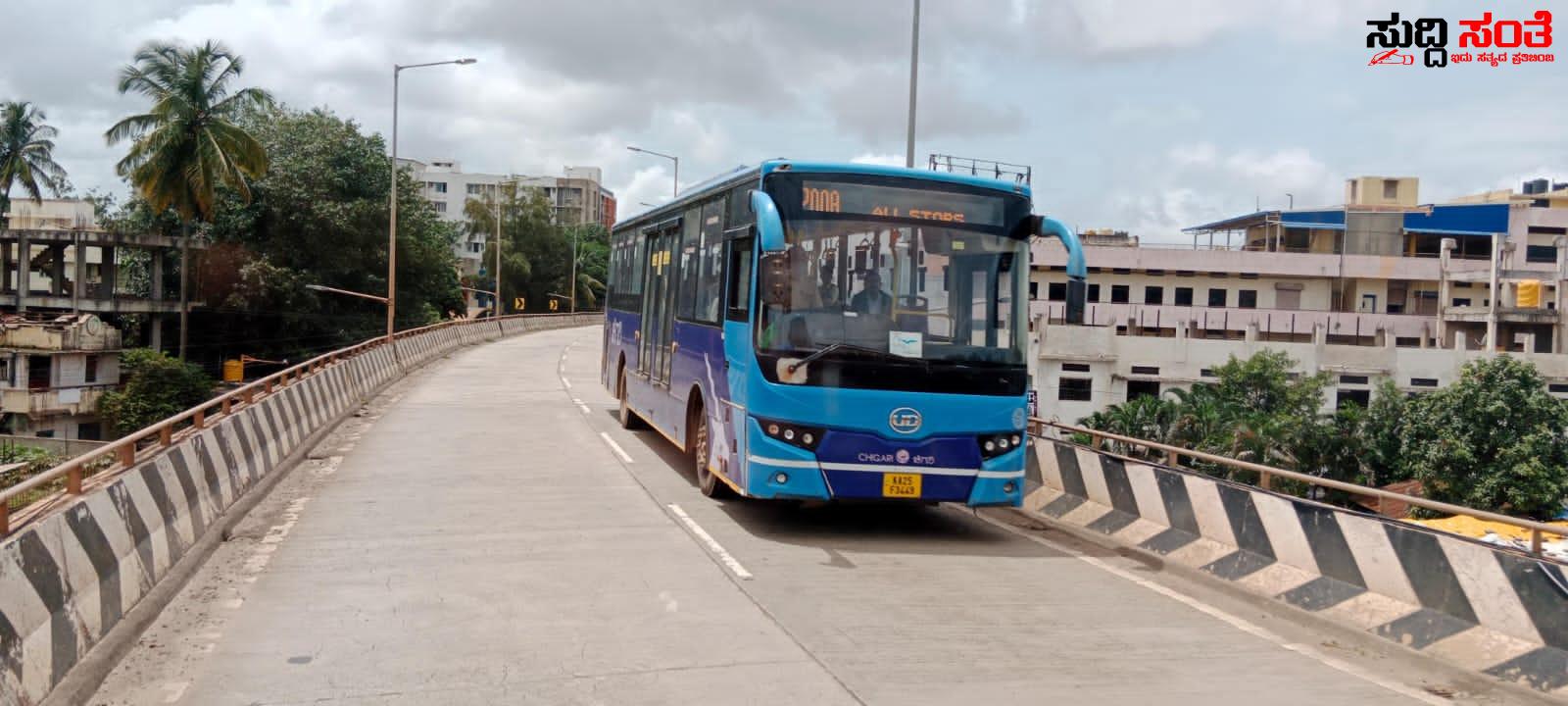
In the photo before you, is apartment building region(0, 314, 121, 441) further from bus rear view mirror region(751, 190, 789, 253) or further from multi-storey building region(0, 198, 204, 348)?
bus rear view mirror region(751, 190, 789, 253)

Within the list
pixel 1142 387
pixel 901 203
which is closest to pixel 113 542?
pixel 901 203

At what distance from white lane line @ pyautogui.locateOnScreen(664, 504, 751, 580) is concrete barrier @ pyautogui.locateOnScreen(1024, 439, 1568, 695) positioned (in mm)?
3667

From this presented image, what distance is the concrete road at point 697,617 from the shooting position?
6.46 m

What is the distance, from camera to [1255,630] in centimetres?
818

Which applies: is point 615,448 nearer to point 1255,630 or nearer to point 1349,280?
point 1255,630

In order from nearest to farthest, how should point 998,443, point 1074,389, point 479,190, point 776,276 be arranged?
point 776,276 → point 998,443 → point 1074,389 → point 479,190

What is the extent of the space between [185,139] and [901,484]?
49.9m

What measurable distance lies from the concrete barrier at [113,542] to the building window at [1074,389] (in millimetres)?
41885

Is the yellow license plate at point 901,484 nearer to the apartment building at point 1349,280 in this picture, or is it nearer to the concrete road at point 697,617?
the concrete road at point 697,617

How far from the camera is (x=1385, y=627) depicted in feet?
26.1

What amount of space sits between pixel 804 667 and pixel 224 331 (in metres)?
58.2

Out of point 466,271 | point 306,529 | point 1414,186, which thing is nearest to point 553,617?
point 306,529

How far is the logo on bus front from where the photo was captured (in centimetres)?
1073

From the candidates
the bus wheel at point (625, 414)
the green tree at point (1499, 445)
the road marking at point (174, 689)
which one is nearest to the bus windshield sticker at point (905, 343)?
the road marking at point (174, 689)
